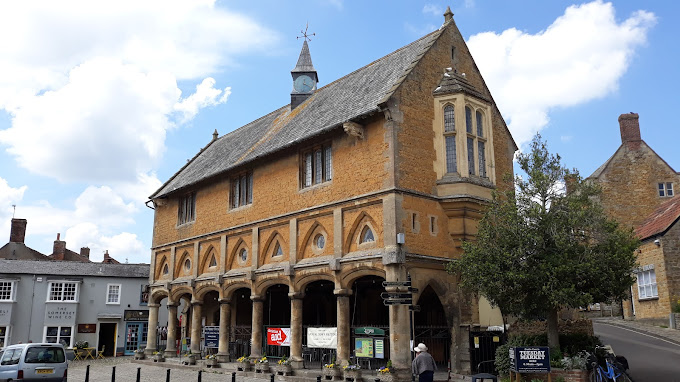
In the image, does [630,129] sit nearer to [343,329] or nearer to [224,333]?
[343,329]

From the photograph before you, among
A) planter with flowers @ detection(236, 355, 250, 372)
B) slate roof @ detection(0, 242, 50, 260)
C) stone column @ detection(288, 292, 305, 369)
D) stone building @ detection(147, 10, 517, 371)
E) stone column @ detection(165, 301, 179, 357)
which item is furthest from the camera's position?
slate roof @ detection(0, 242, 50, 260)

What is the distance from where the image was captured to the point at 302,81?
3250cm

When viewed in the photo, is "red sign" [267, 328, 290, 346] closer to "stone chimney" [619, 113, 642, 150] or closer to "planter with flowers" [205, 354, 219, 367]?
"planter with flowers" [205, 354, 219, 367]

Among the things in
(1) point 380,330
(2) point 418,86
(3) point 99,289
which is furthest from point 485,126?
(3) point 99,289

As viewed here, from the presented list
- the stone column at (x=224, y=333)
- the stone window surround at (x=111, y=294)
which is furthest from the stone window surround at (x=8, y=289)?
the stone column at (x=224, y=333)

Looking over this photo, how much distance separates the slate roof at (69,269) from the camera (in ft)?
124

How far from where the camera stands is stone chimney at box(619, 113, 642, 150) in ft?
133

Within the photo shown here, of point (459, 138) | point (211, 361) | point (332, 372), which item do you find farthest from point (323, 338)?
point (459, 138)

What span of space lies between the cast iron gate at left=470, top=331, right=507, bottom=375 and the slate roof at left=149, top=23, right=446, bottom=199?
8.56 metres

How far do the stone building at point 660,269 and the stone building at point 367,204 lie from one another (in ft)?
38.9

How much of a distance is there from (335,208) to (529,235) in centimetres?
741

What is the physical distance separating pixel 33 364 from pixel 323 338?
30.8 feet

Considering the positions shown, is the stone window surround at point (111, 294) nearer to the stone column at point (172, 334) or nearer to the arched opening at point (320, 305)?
the stone column at point (172, 334)

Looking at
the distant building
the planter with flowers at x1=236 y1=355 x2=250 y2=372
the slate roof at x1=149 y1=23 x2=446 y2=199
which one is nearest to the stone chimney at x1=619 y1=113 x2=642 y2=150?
the slate roof at x1=149 y1=23 x2=446 y2=199
